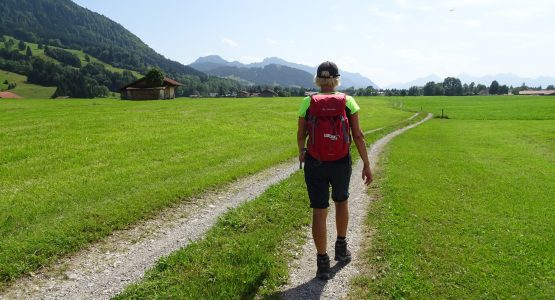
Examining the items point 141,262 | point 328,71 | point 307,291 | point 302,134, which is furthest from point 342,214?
point 141,262

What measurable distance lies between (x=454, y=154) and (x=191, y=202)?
20631 millimetres

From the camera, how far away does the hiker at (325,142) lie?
714 cm

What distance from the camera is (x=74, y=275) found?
8234 millimetres

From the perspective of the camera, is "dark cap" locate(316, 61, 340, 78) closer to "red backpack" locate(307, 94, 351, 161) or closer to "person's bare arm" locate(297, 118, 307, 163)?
"red backpack" locate(307, 94, 351, 161)

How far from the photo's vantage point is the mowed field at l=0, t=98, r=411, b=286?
9987 millimetres

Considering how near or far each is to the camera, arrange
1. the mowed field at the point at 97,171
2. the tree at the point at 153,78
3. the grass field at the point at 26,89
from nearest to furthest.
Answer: the mowed field at the point at 97,171 → the tree at the point at 153,78 → the grass field at the point at 26,89

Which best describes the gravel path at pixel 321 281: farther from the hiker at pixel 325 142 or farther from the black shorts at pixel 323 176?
the black shorts at pixel 323 176

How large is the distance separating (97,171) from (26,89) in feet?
630

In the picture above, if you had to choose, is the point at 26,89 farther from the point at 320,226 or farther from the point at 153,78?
the point at 320,226

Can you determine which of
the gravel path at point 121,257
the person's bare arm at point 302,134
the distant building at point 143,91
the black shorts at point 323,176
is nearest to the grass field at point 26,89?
the distant building at point 143,91

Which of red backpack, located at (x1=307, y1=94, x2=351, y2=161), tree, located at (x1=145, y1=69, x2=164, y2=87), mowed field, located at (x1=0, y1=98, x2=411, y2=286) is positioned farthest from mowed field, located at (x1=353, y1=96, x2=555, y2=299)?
tree, located at (x1=145, y1=69, x2=164, y2=87)

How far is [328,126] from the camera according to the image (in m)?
7.15

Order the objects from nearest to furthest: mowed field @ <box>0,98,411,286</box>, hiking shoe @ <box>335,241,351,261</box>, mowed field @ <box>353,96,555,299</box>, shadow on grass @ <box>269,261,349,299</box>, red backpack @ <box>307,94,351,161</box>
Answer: red backpack @ <box>307,94,351,161</box> < shadow on grass @ <box>269,261,349,299</box> < mowed field @ <box>353,96,555,299</box> < hiking shoe @ <box>335,241,351,261</box> < mowed field @ <box>0,98,411,286</box>

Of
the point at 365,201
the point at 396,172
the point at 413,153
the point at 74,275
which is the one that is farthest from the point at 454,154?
the point at 74,275
